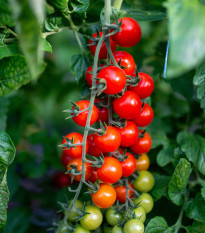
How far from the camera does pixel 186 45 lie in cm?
36

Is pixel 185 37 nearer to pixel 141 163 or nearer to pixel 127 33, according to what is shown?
pixel 127 33

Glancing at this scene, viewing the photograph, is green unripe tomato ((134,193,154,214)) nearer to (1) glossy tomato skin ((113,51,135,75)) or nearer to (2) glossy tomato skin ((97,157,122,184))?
(2) glossy tomato skin ((97,157,122,184))

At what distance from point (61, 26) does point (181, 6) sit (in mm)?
353

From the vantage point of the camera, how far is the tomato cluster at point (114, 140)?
1.81ft

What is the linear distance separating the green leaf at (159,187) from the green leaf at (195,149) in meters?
0.08

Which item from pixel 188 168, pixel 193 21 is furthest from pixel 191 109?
pixel 193 21

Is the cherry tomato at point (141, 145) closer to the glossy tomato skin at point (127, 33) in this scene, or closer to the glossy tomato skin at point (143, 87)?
the glossy tomato skin at point (143, 87)

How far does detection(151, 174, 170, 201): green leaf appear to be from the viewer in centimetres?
70

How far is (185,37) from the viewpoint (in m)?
0.37

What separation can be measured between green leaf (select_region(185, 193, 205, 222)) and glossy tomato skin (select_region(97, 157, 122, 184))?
0.22 meters

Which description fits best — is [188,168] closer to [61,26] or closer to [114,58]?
[114,58]

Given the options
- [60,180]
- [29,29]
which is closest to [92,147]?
[29,29]

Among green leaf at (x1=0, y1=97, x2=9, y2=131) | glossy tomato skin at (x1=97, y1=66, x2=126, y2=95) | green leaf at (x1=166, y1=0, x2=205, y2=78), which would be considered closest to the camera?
green leaf at (x1=166, y1=0, x2=205, y2=78)

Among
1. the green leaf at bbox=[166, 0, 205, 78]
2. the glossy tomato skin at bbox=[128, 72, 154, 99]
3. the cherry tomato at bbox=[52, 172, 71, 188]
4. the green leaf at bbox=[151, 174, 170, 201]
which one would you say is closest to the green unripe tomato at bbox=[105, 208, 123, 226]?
the green leaf at bbox=[151, 174, 170, 201]
